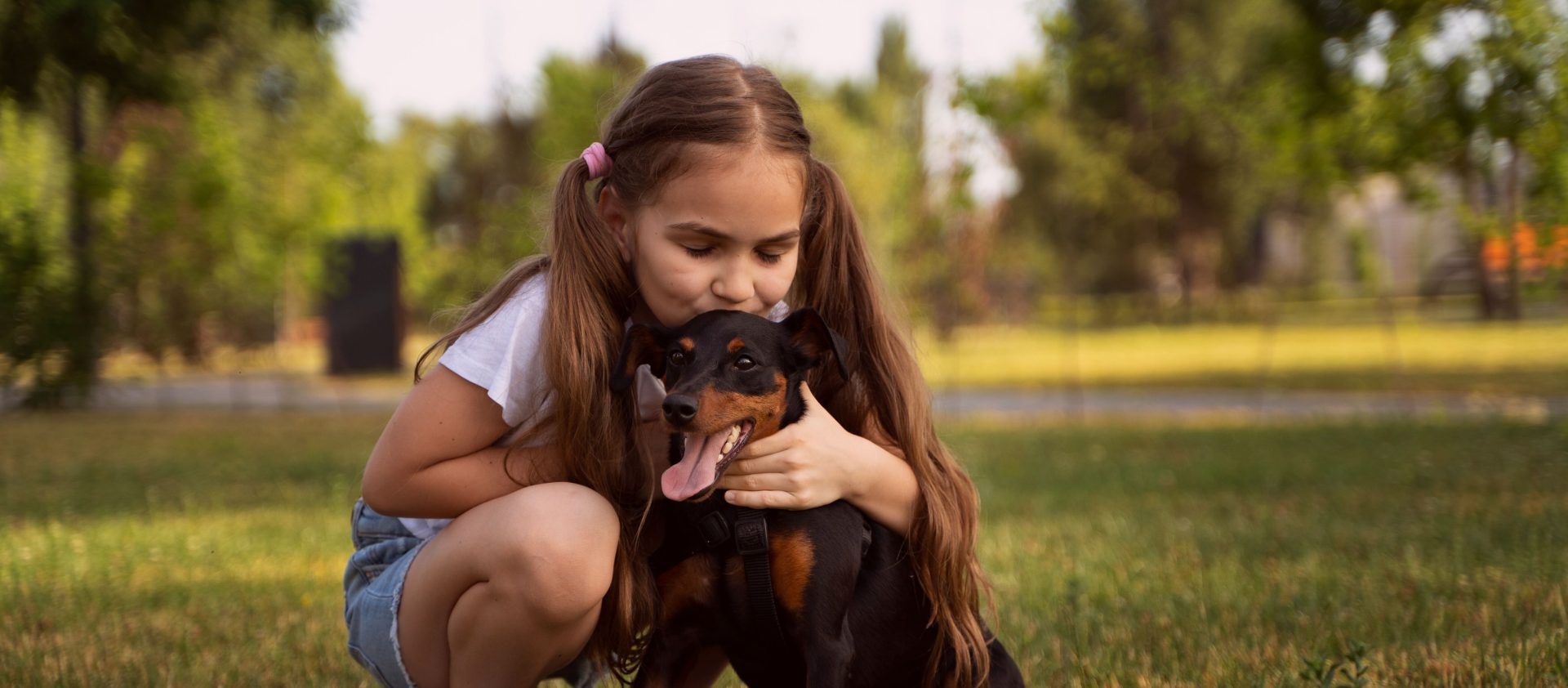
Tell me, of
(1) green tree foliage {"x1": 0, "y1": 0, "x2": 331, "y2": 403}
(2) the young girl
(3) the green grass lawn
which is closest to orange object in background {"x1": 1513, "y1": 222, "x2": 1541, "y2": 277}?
(3) the green grass lawn

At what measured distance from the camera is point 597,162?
8.50 ft

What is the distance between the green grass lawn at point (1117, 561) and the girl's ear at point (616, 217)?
1.42 m

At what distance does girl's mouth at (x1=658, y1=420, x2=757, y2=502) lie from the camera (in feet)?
7.29

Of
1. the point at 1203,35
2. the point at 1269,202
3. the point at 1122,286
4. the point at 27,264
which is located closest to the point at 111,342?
the point at 27,264

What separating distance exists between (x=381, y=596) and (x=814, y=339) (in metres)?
1.05

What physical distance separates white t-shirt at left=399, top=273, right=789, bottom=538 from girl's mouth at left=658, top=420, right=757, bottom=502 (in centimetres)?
14

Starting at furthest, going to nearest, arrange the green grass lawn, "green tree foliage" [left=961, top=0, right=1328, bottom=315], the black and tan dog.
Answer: "green tree foliage" [left=961, top=0, right=1328, bottom=315] < the green grass lawn < the black and tan dog

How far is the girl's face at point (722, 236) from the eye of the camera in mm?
2422

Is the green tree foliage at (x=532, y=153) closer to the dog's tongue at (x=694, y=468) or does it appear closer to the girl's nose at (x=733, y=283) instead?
the girl's nose at (x=733, y=283)

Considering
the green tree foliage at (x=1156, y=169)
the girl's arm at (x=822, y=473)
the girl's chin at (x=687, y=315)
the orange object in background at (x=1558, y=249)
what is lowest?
the girl's arm at (x=822, y=473)

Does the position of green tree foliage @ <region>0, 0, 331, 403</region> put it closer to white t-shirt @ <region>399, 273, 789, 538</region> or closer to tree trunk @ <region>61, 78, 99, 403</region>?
tree trunk @ <region>61, 78, 99, 403</region>

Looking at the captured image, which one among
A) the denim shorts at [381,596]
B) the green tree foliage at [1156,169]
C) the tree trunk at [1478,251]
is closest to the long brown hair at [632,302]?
the denim shorts at [381,596]

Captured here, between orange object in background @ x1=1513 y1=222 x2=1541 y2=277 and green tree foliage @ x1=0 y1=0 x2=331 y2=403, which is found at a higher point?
green tree foliage @ x1=0 y1=0 x2=331 y2=403

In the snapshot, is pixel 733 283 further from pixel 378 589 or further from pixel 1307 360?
pixel 1307 360
